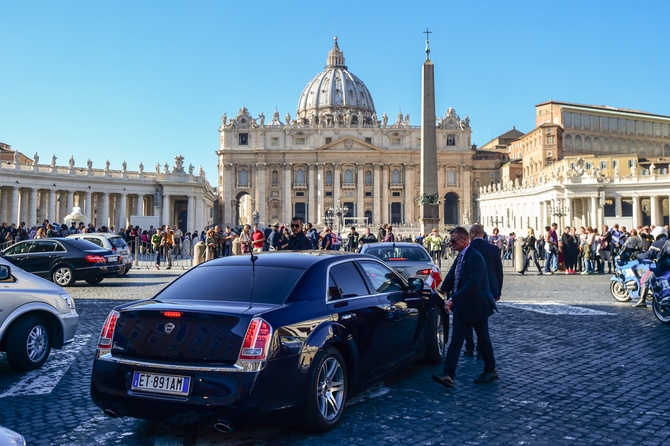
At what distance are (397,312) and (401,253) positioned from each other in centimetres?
643

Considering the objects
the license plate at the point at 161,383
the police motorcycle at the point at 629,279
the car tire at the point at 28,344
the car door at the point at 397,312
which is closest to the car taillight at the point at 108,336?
the license plate at the point at 161,383

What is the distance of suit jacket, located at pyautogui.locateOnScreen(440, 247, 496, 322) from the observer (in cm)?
600

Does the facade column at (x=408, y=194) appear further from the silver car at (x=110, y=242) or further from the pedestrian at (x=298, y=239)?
the pedestrian at (x=298, y=239)

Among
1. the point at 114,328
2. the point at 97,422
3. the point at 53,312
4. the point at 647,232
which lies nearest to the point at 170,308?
the point at 114,328

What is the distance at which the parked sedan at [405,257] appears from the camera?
1147cm

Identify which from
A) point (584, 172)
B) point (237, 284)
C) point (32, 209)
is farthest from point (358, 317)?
point (584, 172)

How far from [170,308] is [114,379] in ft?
2.13

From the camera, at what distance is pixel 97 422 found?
490 centimetres

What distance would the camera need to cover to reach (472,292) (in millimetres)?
5996

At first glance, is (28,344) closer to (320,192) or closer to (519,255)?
(519,255)

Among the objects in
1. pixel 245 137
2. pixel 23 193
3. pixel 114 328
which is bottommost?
pixel 114 328

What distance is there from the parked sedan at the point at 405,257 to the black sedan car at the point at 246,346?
6.15 m

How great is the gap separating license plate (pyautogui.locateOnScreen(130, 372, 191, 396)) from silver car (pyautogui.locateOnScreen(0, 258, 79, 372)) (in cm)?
310

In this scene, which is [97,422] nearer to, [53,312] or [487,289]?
[53,312]
